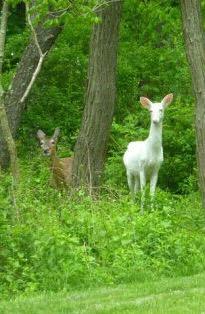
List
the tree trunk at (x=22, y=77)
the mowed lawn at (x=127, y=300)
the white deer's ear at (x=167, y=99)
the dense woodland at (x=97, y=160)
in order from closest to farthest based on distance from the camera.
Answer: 1. the mowed lawn at (x=127, y=300)
2. the dense woodland at (x=97, y=160)
3. the white deer's ear at (x=167, y=99)
4. the tree trunk at (x=22, y=77)

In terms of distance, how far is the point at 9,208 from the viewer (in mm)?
11828

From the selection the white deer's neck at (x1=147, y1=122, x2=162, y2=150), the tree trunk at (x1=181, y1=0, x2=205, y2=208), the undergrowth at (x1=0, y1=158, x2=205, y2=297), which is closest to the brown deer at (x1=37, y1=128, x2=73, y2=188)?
the white deer's neck at (x1=147, y1=122, x2=162, y2=150)

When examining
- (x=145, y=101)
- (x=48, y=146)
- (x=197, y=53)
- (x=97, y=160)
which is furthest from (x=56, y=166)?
(x=197, y=53)

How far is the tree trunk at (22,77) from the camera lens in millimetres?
18766

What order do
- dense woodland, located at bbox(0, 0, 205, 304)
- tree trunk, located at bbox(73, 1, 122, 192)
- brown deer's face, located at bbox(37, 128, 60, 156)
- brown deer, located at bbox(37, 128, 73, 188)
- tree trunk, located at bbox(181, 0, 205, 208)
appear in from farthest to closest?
brown deer's face, located at bbox(37, 128, 60, 156) < brown deer, located at bbox(37, 128, 73, 188) < tree trunk, located at bbox(73, 1, 122, 192) < tree trunk, located at bbox(181, 0, 205, 208) < dense woodland, located at bbox(0, 0, 205, 304)

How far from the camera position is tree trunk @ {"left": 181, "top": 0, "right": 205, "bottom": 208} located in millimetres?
12555

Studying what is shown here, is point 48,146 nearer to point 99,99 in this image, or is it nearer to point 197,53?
point 99,99

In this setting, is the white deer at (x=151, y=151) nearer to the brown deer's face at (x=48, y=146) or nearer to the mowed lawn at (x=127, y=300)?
the brown deer's face at (x=48, y=146)

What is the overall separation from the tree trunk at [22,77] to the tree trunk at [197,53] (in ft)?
21.4

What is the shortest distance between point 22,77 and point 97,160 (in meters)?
3.22

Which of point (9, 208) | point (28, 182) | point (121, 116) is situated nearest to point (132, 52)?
point (121, 116)

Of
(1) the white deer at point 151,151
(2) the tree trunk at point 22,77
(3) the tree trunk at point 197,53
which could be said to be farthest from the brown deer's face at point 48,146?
(3) the tree trunk at point 197,53

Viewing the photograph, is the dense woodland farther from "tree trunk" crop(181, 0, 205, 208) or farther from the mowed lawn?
the mowed lawn

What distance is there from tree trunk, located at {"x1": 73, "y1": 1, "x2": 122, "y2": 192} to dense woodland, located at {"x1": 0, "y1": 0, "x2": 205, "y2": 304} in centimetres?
2
